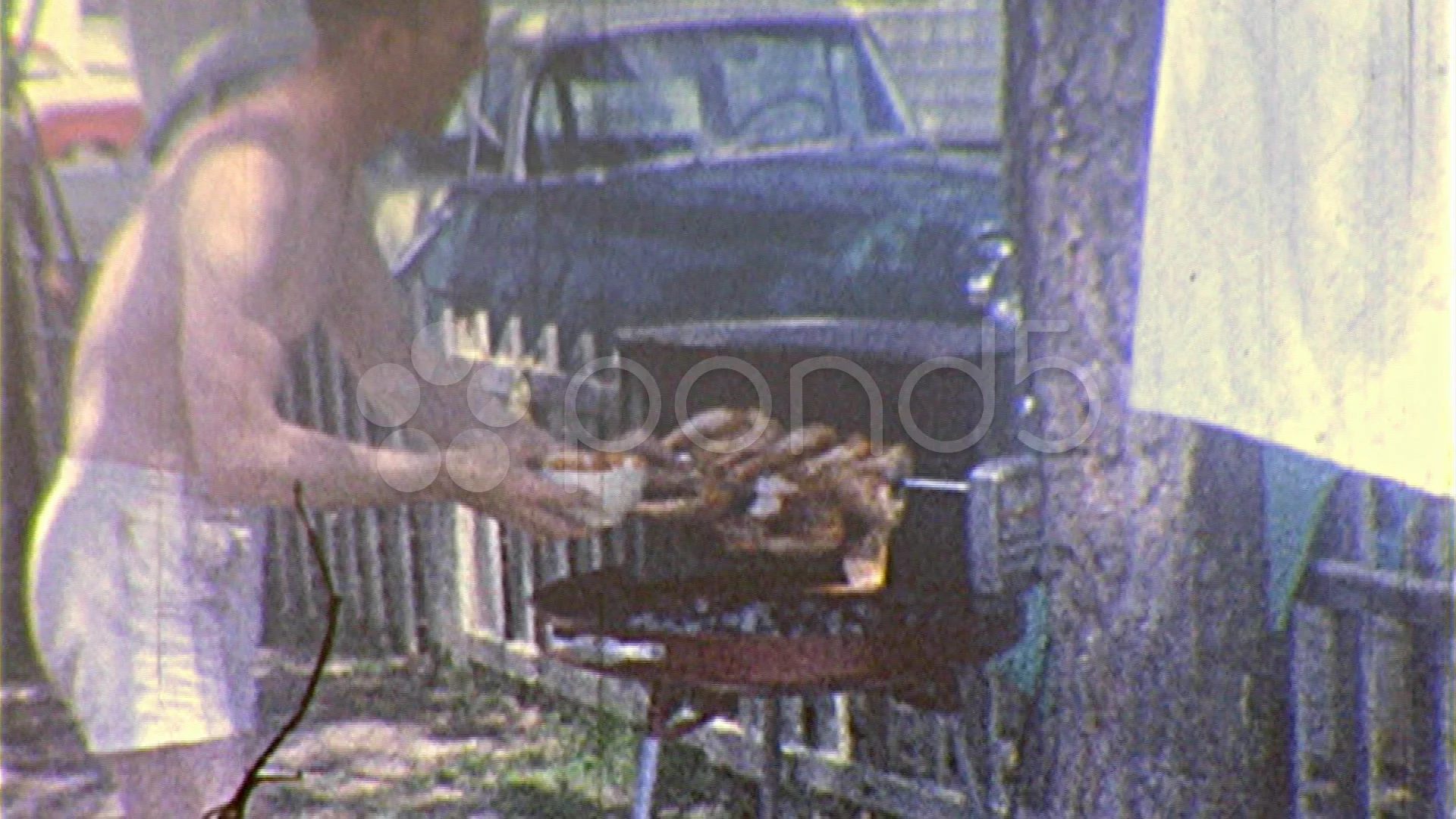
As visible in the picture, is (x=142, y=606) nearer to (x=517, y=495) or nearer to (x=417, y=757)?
(x=517, y=495)

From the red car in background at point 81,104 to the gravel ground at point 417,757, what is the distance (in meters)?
1.25

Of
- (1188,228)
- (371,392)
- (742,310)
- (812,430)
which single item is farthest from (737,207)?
(1188,228)

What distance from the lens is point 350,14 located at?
10.9 ft

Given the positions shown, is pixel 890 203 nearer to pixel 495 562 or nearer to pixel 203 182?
Result: pixel 495 562

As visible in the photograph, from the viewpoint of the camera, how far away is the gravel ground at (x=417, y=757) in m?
4.04

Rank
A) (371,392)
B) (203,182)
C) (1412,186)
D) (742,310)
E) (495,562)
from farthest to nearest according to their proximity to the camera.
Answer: (495,562) < (742,310) < (371,392) < (1412,186) < (203,182)

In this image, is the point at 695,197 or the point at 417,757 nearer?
the point at 417,757

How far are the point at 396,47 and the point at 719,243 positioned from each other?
4.46 ft

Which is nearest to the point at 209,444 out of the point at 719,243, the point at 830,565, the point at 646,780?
the point at 646,780

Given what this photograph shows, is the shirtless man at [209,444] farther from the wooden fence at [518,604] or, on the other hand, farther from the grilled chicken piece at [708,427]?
the grilled chicken piece at [708,427]

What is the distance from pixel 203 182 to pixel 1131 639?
200 centimetres

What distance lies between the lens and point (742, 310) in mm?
4441

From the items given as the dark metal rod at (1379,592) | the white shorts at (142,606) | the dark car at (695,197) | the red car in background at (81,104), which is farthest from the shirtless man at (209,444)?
the dark metal rod at (1379,592)

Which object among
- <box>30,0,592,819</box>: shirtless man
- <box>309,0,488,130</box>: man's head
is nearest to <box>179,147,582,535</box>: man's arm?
<box>30,0,592,819</box>: shirtless man
